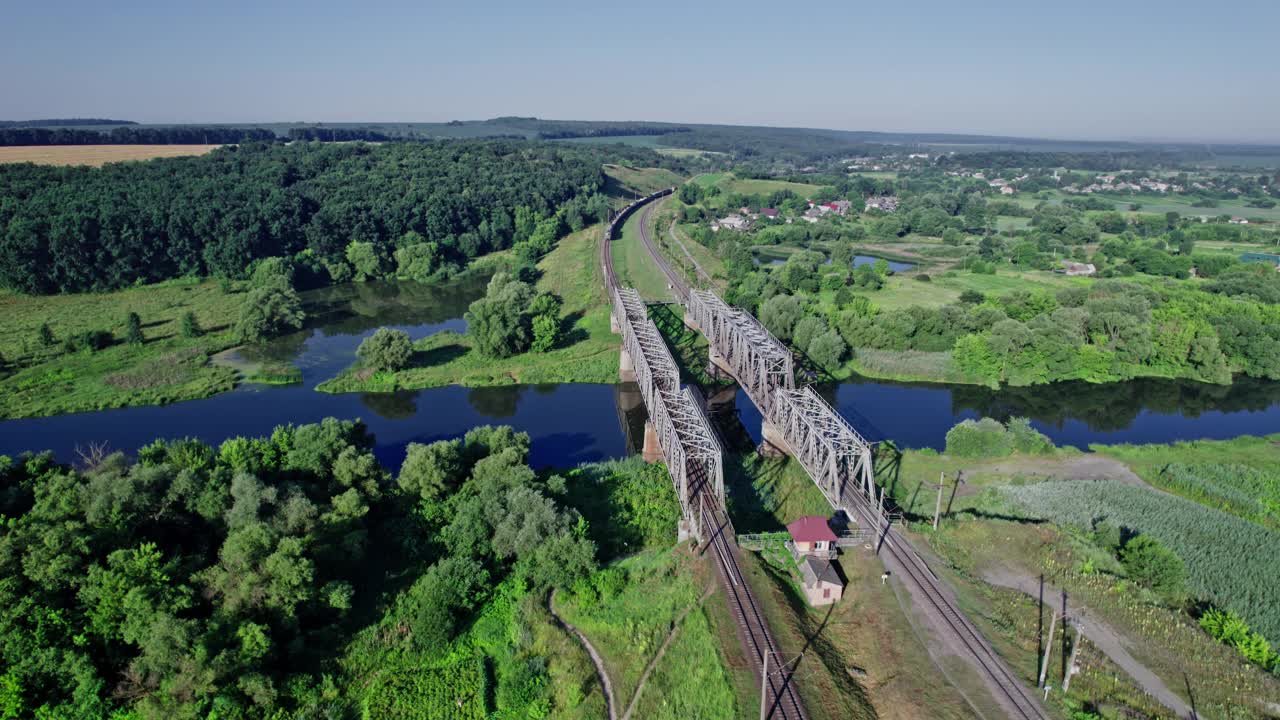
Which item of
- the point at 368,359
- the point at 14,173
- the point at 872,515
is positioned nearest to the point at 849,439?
the point at 872,515

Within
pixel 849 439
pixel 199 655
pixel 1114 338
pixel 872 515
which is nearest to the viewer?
pixel 199 655

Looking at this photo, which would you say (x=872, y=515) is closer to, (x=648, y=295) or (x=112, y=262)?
(x=648, y=295)

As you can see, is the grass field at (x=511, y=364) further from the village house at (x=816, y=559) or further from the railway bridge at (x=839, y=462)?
the village house at (x=816, y=559)

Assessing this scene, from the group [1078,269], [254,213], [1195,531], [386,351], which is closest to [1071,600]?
[1195,531]

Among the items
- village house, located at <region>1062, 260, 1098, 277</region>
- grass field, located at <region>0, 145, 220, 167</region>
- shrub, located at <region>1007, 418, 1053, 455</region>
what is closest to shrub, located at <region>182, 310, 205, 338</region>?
grass field, located at <region>0, 145, 220, 167</region>

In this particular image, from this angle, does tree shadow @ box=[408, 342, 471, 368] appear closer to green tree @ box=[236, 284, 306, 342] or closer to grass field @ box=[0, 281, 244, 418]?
grass field @ box=[0, 281, 244, 418]
